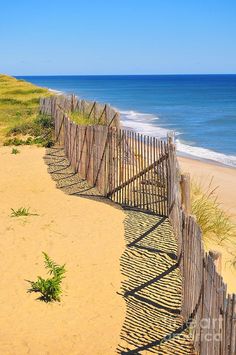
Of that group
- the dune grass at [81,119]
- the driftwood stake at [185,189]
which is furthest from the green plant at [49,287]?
the dune grass at [81,119]

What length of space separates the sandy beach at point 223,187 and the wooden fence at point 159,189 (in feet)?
2.78

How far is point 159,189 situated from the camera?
9648 mm

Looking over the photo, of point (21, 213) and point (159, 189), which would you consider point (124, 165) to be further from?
point (21, 213)

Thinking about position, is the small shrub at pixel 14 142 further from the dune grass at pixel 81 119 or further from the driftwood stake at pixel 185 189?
the driftwood stake at pixel 185 189

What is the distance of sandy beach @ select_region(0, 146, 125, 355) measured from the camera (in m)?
5.59

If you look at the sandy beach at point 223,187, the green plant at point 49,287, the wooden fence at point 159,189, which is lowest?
the sandy beach at point 223,187

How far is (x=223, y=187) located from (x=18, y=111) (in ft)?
56.3

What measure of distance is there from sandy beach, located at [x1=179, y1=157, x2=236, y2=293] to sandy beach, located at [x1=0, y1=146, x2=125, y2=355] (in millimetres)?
1587

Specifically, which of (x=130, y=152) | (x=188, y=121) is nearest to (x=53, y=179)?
(x=130, y=152)

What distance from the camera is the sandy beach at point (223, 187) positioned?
7711 mm

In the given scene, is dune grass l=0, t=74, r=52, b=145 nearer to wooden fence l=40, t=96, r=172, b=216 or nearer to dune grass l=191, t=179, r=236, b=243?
wooden fence l=40, t=96, r=172, b=216

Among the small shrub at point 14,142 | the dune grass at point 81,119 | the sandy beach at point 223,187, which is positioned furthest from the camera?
the small shrub at point 14,142

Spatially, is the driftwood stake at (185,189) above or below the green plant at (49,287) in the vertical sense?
above

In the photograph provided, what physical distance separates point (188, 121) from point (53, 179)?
26542 millimetres
